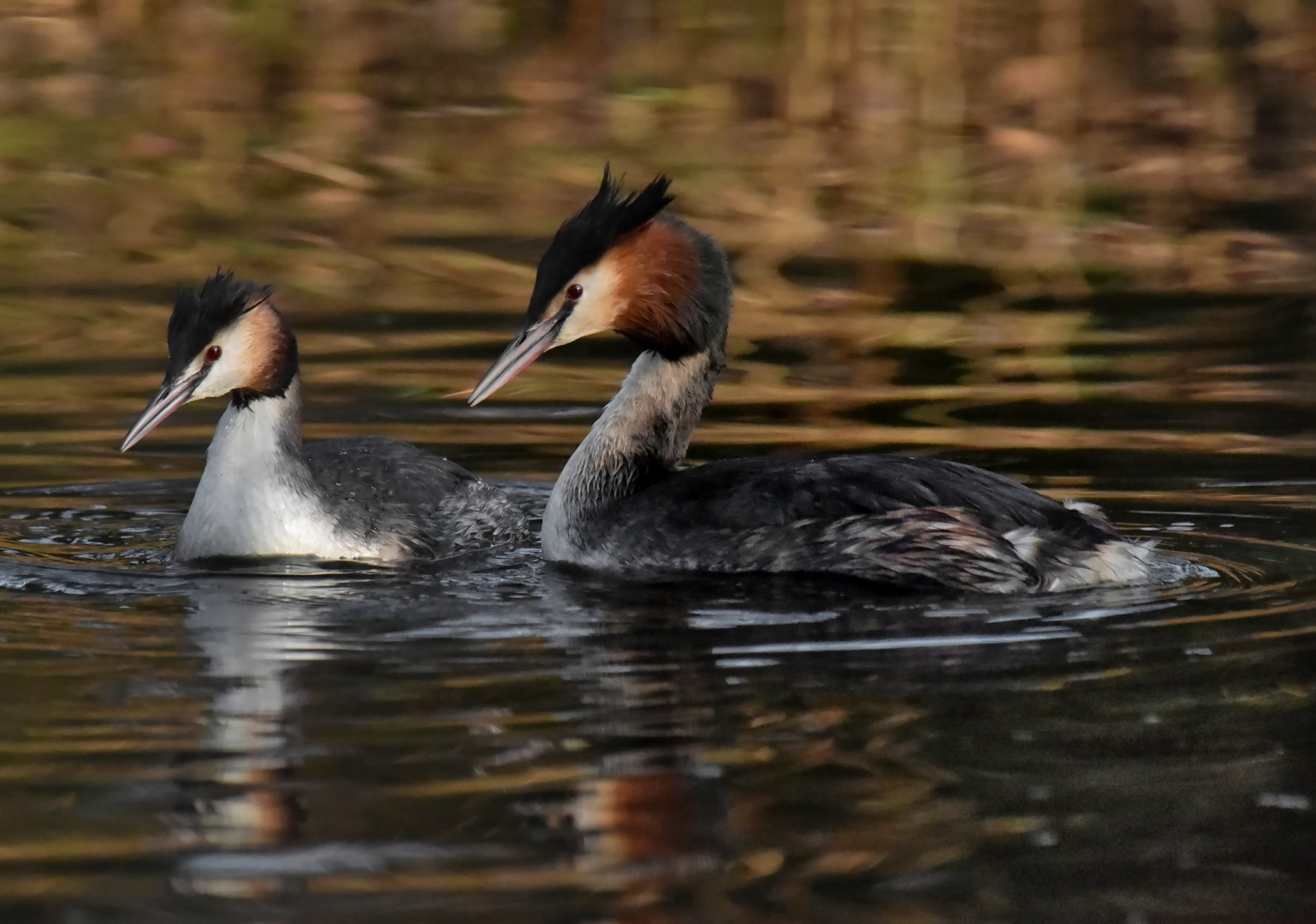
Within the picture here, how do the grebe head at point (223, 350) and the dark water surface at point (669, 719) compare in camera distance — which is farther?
the grebe head at point (223, 350)

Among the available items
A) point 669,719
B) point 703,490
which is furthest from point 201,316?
point 669,719

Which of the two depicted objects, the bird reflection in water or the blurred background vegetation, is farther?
the blurred background vegetation

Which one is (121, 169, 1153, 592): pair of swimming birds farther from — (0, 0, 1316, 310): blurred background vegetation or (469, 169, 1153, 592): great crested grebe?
(0, 0, 1316, 310): blurred background vegetation

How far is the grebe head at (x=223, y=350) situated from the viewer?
7.42 meters

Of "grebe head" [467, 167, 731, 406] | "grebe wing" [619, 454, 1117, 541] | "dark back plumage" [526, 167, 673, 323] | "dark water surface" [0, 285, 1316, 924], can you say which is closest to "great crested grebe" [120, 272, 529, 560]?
"dark water surface" [0, 285, 1316, 924]

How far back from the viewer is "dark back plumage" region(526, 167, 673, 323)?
24.3 ft

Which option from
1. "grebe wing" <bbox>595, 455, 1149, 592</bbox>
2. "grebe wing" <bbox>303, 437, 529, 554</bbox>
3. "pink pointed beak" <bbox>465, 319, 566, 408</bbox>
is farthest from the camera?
"grebe wing" <bbox>303, 437, 529, 554</bbox>

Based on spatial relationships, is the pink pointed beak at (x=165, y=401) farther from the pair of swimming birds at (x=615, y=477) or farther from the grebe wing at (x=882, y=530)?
the grebe wing at (x=882, y=530)

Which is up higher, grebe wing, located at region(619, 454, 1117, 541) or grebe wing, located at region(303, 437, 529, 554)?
grebe wing, located at region(619, 454, 1117, 541)

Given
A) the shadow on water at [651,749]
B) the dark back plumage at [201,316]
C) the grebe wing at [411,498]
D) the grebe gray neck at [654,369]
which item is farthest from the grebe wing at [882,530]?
the dark back plumage at [201,316]

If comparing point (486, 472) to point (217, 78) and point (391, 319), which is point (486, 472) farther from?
point (217, 78)

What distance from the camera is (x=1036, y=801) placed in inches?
185

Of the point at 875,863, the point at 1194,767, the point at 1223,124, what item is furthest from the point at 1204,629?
the point at 1223,124

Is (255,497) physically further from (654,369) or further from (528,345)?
(654,369)
